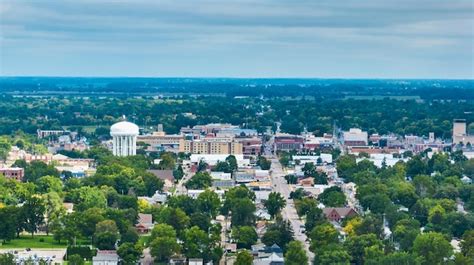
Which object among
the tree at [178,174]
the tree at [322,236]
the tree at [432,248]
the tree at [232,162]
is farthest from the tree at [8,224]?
the tree at [232,162]

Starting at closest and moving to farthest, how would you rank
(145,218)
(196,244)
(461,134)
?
(196,244) → (145,218) → (461,134)

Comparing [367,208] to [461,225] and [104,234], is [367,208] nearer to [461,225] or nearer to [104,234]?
[461,225]

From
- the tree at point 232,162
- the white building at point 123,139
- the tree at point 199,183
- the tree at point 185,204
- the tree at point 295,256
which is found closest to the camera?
the tree at point 295,256

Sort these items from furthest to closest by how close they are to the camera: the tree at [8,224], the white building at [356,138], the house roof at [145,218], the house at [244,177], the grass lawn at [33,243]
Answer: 1. the white building at [356,138]
2. the house at [244,177]
3. the house roof at [145,218]
4. the tree at [8,224]
5. the grass lawn at [33,243]

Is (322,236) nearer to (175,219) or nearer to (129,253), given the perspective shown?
(175,219)

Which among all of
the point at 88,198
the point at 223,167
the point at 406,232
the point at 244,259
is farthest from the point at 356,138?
the point at 244,259

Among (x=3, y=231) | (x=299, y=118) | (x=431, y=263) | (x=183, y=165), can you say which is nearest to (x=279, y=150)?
(x=183, y=165)

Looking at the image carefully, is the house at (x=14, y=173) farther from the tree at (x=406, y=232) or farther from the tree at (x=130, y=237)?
the tree at (x=406, y=232)

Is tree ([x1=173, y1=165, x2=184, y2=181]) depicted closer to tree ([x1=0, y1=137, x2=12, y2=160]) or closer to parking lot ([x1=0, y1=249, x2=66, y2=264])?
tree ([x1=0, y1=137, x2=12, y2=160])
